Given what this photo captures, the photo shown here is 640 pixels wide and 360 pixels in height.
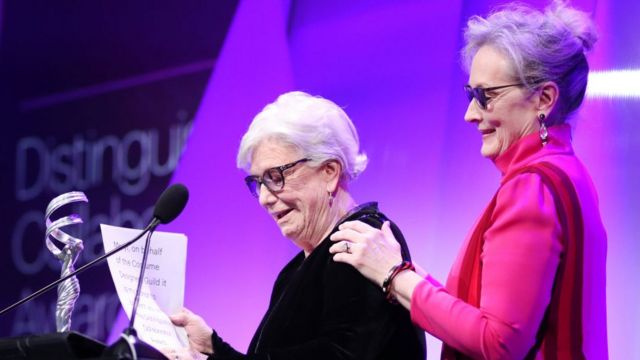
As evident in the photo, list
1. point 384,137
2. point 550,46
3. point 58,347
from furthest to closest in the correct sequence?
point 384,137 < point 550,46 < point 58,347

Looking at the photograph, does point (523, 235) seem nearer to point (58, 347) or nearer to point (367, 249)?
point (367, 249)

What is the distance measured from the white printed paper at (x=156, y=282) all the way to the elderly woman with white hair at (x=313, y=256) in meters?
0.03

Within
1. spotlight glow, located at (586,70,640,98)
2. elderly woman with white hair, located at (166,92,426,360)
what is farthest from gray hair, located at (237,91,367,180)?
spotlight glow, located at (586,70,640,98)

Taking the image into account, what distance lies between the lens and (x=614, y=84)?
8.29ft

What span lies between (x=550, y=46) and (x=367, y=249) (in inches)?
21.4

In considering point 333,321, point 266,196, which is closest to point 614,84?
point 266,196

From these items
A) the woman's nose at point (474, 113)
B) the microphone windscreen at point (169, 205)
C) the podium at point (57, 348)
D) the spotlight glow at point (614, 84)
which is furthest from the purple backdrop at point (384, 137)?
the podium at point (57, 348)

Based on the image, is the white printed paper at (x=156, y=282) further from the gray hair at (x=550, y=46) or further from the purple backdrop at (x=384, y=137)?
the purple backdrop at (x=384, y=137)

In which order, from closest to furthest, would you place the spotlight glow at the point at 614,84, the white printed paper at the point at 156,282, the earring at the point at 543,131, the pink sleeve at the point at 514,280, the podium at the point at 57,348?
the podium at the point at 57,348 < the pink sleeve at the point at 514,280 < the earring at the point at 543,131 < the white printed paper at the point at 156,282 < the spotlight glow at the point at 614,84

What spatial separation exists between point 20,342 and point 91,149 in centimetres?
250

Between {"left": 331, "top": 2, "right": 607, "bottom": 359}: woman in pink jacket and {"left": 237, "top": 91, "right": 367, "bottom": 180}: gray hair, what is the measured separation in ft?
1.07

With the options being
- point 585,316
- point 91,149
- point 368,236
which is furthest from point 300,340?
point 91,149

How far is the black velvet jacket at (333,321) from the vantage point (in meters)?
1.81

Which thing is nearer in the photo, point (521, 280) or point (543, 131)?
point (521, 280)
